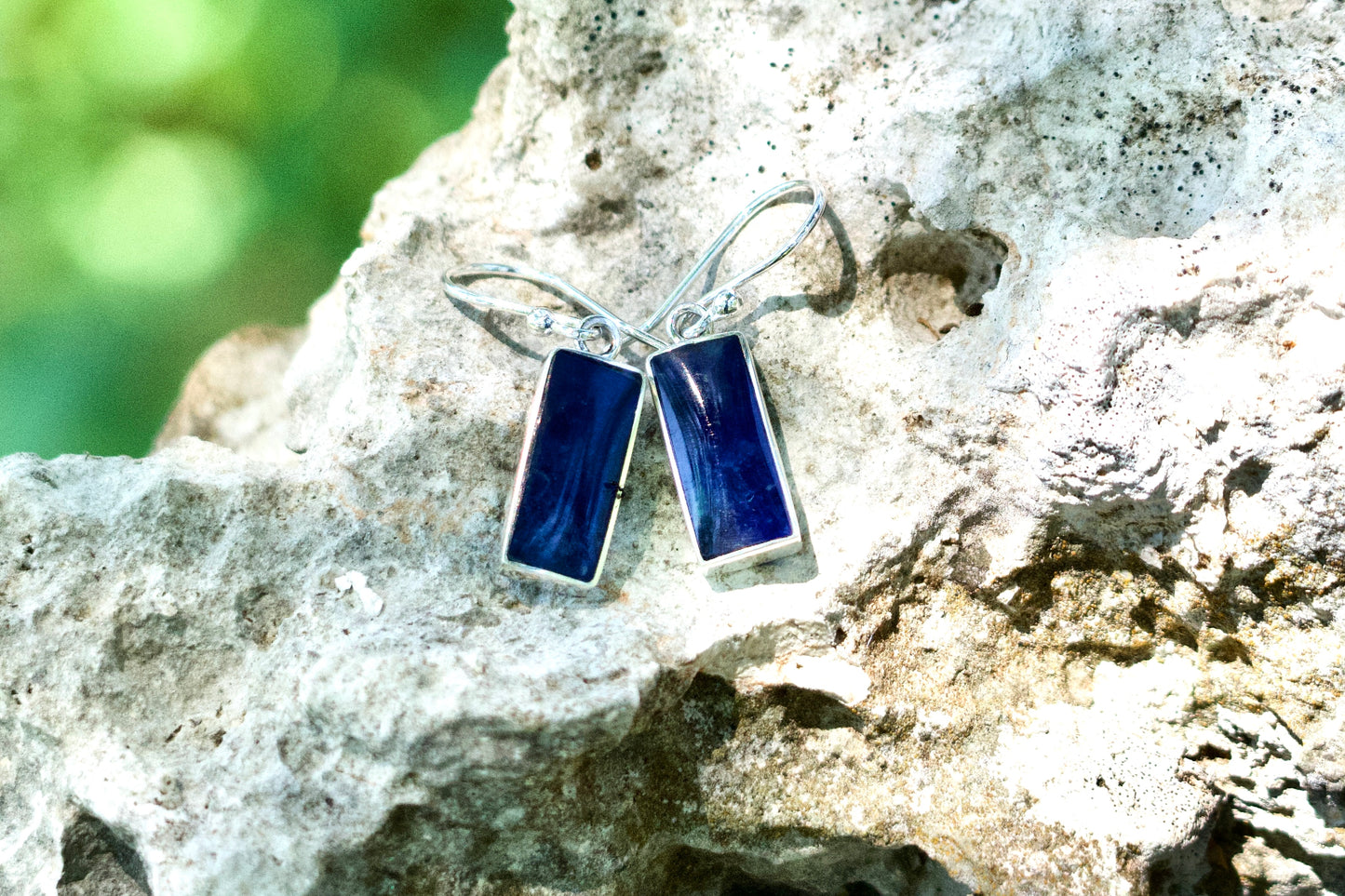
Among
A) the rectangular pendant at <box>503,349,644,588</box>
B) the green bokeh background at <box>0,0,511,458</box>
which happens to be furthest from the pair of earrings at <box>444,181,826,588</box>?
the green bokeh background at <box>0,0,511,458</box>

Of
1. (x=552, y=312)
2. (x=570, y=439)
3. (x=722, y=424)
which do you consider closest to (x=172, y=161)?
(x=552, y=312)

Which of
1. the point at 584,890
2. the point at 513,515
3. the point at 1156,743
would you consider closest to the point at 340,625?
the point at 513,515

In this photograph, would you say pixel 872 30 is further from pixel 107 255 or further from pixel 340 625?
pixel 107 255

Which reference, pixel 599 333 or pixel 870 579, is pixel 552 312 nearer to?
pixel 599 333

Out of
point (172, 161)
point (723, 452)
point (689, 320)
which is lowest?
point (723, 452)

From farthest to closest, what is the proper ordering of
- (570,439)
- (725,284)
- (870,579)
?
1. (725,284)
2. (570,439)
3. (870,579)

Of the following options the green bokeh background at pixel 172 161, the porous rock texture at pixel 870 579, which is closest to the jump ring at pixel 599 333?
the porous rock texture at pixel 870 579

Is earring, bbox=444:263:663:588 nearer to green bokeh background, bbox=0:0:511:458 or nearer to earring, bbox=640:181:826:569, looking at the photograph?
earring, bbox=640:181:826:569
